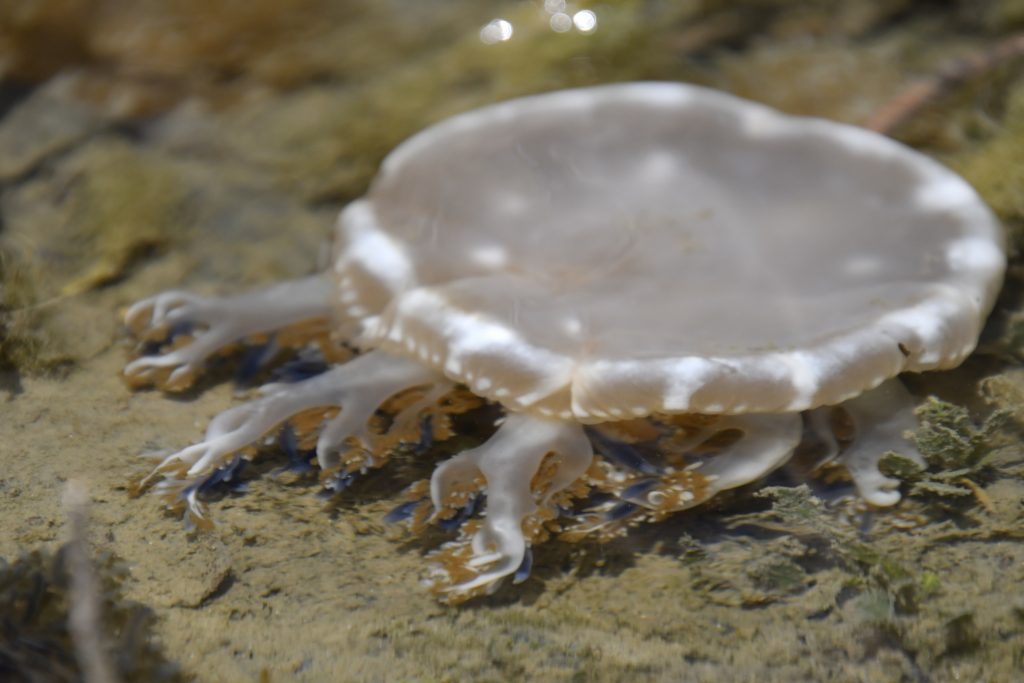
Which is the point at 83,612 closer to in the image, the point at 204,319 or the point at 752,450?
the point at 204,319

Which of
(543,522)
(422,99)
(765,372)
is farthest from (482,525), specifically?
(422,99)

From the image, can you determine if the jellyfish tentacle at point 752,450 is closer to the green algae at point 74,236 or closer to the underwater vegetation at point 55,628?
the underwater vegetation at point 55,628

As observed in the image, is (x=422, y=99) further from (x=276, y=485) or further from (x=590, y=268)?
(x=276, y=485)

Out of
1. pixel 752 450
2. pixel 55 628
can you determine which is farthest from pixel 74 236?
pixel 752 450

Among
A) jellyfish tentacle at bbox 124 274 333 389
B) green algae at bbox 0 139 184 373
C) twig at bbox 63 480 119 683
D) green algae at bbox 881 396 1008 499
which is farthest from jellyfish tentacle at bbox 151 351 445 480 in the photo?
green algae at bbox 881 396 1008 499

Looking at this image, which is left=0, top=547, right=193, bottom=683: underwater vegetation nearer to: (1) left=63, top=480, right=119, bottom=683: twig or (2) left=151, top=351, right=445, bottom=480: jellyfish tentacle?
(1) left=63, top=480, right=119, bottom=683: twig

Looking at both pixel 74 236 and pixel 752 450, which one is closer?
pixel 752 450

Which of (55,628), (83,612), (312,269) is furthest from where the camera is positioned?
(312,269)

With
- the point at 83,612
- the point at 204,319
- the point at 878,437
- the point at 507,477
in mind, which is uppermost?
the point at 83,612
